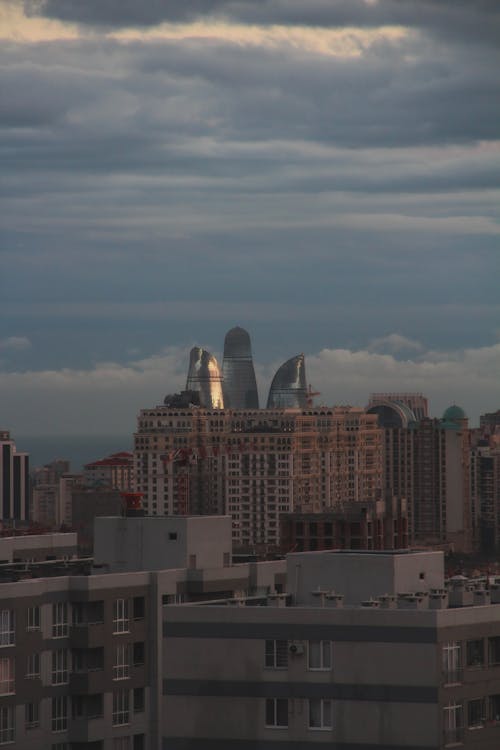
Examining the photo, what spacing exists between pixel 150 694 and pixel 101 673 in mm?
1790

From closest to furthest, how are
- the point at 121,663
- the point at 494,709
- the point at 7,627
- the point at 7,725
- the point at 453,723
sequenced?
the point at 453,723
the point at 494,709
the point at 7,725
the point at 7,627
the point at 121,663

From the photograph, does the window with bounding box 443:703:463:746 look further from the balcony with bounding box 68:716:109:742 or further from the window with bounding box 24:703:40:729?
the balcony with bounding box 68:716:109:742

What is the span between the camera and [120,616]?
5788cm

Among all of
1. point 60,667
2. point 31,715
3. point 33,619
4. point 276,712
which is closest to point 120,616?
point 60,667

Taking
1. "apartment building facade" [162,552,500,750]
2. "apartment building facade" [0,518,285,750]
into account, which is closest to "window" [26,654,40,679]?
"apartment building facade" [0,518,285,750]

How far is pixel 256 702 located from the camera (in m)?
45.8

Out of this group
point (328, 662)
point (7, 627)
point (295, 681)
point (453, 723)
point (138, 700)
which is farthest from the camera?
point (138, 700)

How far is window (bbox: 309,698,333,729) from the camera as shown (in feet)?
148

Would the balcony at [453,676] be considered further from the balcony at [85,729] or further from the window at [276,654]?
the balcony at [85,729]

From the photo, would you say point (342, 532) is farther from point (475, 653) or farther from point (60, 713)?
point (475, 653)

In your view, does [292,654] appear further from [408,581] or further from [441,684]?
[408,581]

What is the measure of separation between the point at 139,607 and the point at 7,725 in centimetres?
511

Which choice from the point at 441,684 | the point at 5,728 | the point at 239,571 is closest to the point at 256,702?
the point at 441,684

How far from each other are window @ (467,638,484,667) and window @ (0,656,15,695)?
545 inches
